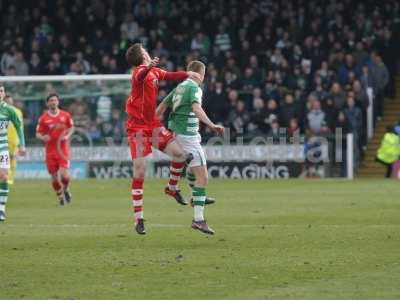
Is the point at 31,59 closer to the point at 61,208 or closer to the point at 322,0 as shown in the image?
the point at 322,0

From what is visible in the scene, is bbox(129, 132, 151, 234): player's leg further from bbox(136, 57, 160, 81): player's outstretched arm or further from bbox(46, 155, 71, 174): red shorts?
bbox(46, 155, 71, 174): red shorts

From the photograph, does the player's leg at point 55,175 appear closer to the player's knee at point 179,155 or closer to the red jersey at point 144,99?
the player's knee at point 179,155

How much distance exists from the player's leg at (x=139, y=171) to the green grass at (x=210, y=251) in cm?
28

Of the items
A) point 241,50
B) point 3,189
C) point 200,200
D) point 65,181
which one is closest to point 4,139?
point 3,189

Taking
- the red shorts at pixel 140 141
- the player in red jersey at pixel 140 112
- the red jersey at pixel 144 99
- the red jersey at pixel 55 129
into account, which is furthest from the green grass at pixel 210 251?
the red jersey at pixel 144 99

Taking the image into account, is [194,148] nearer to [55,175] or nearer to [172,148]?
[172,148]

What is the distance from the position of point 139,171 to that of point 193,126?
4.29 ft

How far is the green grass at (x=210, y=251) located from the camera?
1033 centimetres

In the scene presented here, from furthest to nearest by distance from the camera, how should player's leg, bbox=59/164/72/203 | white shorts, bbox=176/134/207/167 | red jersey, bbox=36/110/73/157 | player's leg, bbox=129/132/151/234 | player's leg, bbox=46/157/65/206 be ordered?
red jersey, bbox=36/110/73/157
player's leg, bbox=59/164/72/203
player's leg, bbox=46/157/65/206
white shorts, bbox=176/134/207/167
player's leg, bbox=129/132/151/234

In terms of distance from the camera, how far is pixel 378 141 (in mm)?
33406

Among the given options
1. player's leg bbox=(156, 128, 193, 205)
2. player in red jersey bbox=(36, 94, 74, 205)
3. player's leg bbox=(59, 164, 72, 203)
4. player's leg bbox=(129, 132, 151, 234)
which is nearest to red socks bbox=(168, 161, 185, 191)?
player's leg bbox=(156, 128, 193, 205)

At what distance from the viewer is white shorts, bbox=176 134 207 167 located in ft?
49.1

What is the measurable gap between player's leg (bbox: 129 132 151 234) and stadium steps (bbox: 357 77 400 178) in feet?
58.9

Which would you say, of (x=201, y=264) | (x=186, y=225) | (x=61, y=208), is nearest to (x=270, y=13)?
(x=61, y=208)
